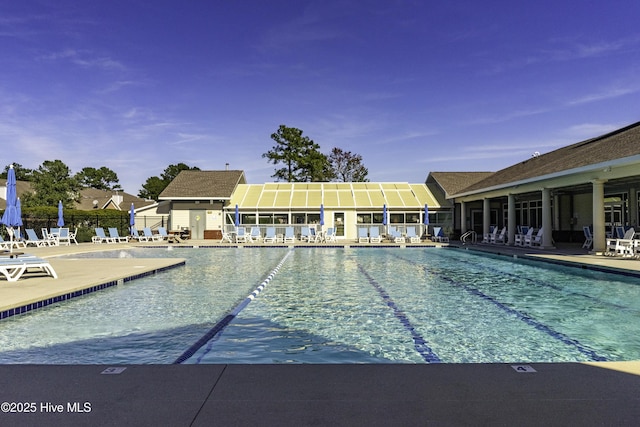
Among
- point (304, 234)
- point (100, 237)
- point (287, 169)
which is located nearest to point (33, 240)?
point (100, 237)

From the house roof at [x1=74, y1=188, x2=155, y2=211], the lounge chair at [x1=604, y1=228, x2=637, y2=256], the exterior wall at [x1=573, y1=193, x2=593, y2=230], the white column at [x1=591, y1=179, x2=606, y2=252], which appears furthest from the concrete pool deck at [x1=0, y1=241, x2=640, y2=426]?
the house roof at [x1=74, y1=188, x2=155, y2=211]

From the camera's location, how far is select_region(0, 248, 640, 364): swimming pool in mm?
4703

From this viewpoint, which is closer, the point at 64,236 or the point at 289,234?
the point at 64,236

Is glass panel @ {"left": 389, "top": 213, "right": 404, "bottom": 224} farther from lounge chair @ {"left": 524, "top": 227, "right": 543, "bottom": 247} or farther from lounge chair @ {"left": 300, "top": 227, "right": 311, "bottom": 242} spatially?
lounge chair @ {"left": 524, "top": 227, "right": 543, "bottom": 247}

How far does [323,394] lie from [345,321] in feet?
11.2

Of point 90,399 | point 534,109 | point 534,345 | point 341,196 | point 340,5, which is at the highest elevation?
point 340,5

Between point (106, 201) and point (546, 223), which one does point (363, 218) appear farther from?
point (106, 201)

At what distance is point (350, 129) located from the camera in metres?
28.9

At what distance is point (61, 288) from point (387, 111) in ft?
72.1

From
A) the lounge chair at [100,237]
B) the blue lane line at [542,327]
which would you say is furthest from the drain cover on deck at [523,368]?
the lounge chair at [100,237]

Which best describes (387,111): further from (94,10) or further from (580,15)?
(94,10)

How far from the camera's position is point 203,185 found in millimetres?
27438

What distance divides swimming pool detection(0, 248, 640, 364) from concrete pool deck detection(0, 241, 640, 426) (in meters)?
1.25

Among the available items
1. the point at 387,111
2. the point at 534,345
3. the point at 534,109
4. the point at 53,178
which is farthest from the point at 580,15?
the point at 53,178
